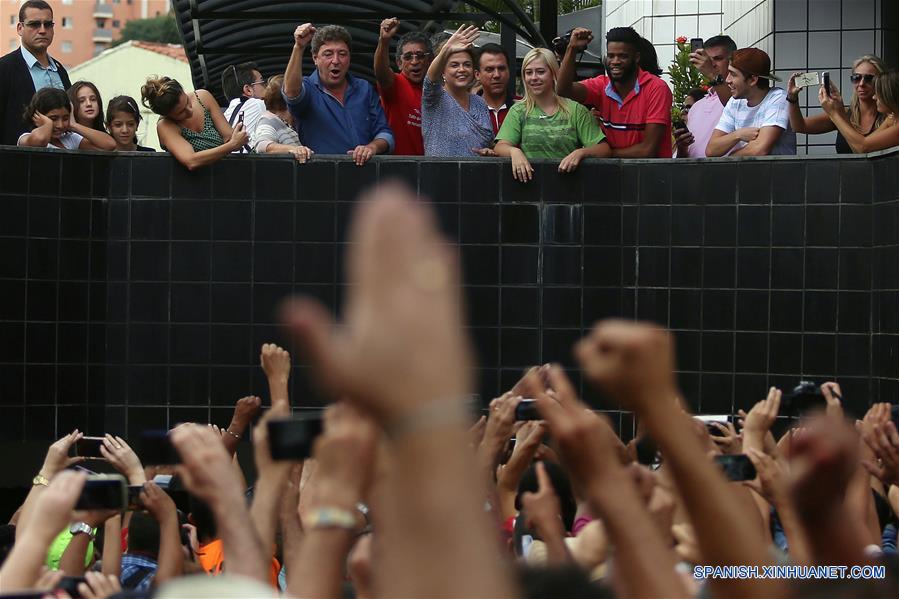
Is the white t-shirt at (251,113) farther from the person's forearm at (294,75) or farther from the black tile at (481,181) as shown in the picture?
the black tile at (481,181)

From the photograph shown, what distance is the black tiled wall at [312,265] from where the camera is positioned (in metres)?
8.37

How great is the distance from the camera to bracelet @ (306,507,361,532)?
2729 millimetres

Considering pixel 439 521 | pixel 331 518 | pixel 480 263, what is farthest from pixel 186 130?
pixel 439 521

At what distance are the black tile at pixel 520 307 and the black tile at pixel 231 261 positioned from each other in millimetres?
1560

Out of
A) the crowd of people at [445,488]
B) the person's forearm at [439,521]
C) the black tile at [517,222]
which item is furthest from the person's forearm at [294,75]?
the person's forearm at [439,521]

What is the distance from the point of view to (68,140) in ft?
28.5

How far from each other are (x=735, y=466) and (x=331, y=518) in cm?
184

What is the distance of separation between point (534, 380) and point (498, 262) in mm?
4955

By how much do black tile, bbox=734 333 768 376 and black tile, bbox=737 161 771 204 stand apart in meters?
0.80

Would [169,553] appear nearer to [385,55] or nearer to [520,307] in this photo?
[520,307]

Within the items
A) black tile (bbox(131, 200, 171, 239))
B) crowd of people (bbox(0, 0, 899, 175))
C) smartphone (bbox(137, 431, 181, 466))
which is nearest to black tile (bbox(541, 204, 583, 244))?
crowd of people (bbox(0, 0, 899, 175))

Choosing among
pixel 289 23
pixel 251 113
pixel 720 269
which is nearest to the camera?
pixel 720 269

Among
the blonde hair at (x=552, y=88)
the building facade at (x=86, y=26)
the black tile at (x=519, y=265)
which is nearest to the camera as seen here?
the black tile at (x=519, y=265)

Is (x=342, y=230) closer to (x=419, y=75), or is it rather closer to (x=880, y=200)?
(x=419, y=75)
